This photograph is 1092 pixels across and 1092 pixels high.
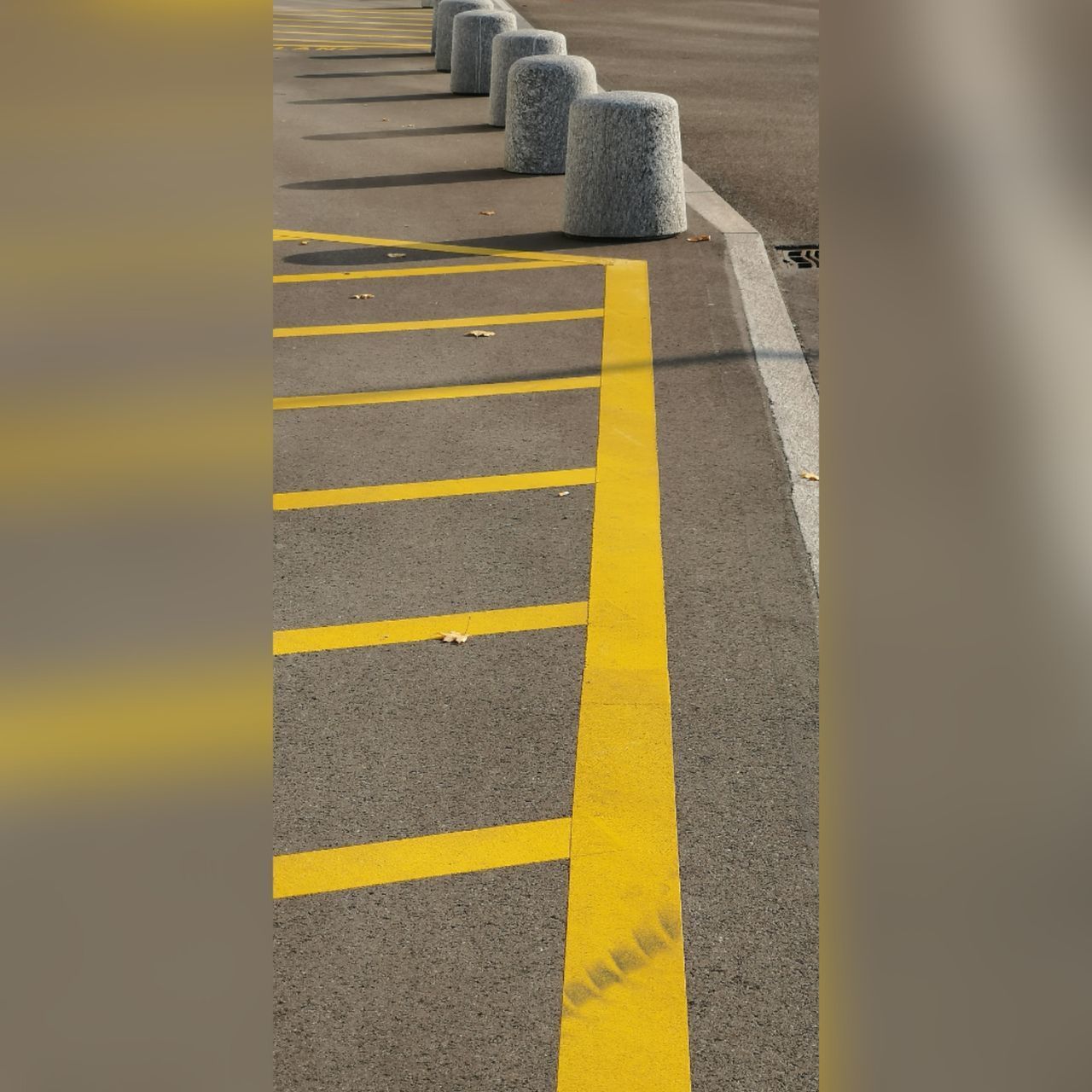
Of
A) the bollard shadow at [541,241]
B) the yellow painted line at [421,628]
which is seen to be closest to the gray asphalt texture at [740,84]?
the bollard shadow at [541,241]

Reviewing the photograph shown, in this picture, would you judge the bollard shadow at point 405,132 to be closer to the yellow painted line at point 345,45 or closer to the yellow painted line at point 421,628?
the yellow painted line at point 345,45

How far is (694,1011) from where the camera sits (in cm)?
263

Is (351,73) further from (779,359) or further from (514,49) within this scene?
(779,359)

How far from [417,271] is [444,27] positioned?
10.9m

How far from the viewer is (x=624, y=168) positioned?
8.87m

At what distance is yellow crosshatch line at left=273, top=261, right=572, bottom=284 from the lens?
841 cm

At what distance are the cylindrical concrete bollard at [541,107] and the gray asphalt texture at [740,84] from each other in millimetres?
1128

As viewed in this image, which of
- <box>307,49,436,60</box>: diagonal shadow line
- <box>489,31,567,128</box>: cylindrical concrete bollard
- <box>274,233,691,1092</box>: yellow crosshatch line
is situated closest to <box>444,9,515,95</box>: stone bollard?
<box>489,31,567,128</box>: cylindrical concrete bollard

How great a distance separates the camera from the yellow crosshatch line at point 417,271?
8.41 metres

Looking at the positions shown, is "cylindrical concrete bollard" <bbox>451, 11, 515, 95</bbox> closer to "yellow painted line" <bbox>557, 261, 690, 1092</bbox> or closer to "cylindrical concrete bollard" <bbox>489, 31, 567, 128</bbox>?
"cylindrical concrete bollard" <bbox>489, 31, 567, 128</bbox>

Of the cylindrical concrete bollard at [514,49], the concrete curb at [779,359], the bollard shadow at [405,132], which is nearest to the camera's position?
the concrete curb at [779,359]
